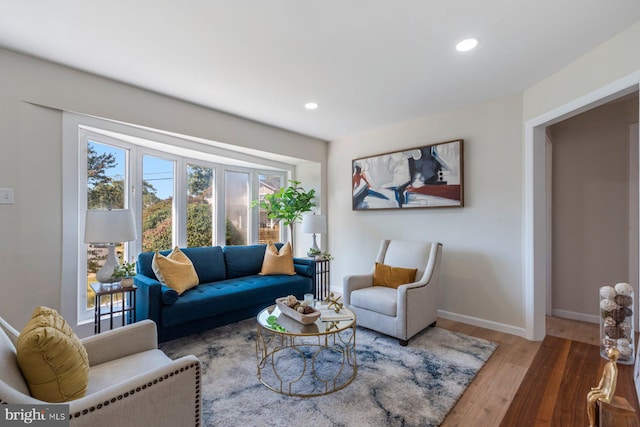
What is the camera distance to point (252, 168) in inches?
183

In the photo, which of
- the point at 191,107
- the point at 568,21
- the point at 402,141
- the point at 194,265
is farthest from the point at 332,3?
the point at 194,265

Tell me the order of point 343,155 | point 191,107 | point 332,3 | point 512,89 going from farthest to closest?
point 343,155, point 191,107, point 512,89, point 332,3

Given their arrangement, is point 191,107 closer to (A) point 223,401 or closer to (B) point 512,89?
(A) point 223,401

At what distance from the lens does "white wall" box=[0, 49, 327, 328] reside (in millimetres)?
2221

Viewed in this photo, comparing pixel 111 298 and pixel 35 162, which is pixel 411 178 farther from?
pixel 35 162

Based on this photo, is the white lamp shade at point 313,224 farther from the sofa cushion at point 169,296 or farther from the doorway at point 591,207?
the doorway at point 591,207

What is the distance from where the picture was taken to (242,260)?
3.77m

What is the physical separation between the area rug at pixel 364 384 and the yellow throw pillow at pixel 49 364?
865 mm

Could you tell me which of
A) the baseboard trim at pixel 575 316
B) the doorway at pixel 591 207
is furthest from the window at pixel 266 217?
the baseboard trim at pixel 575 316

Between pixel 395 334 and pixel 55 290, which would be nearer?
pixel 55 290

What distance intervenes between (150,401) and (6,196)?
220cm

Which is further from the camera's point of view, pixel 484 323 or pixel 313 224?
pixel 313 224

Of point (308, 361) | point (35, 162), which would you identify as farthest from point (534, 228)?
point (35, 162)

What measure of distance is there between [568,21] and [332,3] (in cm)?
152
